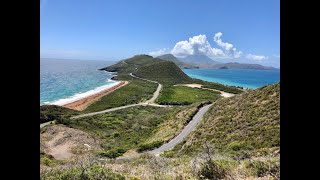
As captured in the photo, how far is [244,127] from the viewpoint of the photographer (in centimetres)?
2603

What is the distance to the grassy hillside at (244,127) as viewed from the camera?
19.6m

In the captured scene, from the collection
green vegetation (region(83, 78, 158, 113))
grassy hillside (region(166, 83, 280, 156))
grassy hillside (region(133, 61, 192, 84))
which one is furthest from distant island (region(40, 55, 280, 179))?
grassy hillside (region(133, 61, 192, 84))

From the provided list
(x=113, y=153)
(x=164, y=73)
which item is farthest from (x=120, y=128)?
(x=164, y=73)

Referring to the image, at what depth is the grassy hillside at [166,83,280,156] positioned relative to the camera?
1964 centimetres

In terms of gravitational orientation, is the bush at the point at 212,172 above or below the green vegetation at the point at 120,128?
above

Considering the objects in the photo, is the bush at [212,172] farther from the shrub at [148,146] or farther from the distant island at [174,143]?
the shrub at [148,146]

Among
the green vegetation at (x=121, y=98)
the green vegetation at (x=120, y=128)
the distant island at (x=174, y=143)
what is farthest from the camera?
the green vegetation at (x=121, y=98)

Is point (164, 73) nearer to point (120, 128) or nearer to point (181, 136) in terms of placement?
point (120, 128)

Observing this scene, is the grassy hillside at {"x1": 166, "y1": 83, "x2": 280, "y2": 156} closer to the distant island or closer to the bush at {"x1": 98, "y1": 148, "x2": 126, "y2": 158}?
the distant island

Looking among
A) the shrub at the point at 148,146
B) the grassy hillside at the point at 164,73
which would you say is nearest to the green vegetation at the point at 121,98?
the shrub at the point at 148,146
